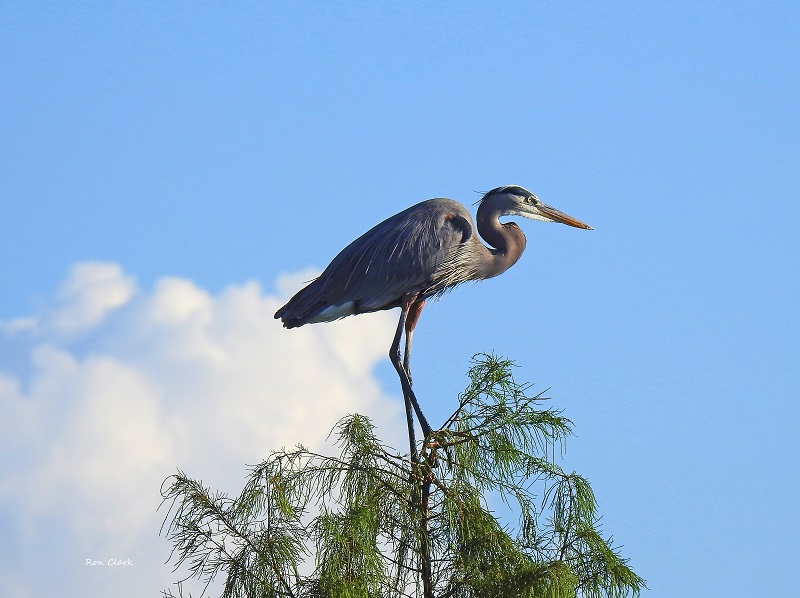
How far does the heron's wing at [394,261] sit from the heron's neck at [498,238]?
63cm

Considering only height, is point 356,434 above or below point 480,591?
above

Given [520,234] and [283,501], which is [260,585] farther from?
[520,234]

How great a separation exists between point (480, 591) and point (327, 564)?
2.70 feet

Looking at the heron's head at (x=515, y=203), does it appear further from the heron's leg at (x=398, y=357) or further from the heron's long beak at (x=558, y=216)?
the heron's leg at (x=398, y=357)

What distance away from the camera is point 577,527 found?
6.75 metres

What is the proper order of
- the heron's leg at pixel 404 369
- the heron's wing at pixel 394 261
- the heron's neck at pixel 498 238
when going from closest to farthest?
1. the heron's leg at pixel 404 369
2. the heron's wing at pixel 394 261
3. the heron's neck at pixel 498 238

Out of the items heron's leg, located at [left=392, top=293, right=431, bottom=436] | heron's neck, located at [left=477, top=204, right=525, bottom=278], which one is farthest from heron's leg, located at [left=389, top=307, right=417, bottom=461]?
heron's neck, located at [left=477, top=204, right=525, bottom=278]

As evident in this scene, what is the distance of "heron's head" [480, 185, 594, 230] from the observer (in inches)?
411

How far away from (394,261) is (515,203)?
1.53 meters

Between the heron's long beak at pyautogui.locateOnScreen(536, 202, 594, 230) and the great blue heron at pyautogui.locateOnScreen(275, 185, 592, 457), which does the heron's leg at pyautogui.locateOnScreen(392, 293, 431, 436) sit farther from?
the heron's long beak at pyautogui.locateOnScreen(536, 202, 594, 230)

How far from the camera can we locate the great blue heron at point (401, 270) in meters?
9.51

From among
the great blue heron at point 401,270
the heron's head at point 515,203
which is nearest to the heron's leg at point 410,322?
the great blue heron at point 401,270

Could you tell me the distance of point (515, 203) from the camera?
10.5 m

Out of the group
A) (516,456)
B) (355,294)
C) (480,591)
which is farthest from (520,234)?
(480,591)
